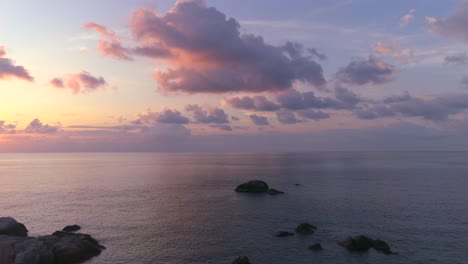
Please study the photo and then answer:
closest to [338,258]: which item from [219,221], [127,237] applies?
[219,221]

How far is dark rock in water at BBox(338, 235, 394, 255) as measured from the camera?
5083 cm

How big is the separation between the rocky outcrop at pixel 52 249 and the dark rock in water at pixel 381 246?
133 feet

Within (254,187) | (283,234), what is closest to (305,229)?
(283,234)

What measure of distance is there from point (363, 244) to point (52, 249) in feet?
142

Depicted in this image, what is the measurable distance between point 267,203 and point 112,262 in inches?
2006

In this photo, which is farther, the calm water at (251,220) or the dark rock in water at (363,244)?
the dark rock in water at (363,244)

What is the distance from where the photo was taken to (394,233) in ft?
196

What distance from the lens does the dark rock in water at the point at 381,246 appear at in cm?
4990

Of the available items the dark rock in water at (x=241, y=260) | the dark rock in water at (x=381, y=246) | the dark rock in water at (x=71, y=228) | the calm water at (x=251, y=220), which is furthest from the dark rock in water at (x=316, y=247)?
the dark rock in water at (x=71, y=228)

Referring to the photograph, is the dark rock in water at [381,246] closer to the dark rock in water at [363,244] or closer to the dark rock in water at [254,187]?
the dark rock in water at [363,244]

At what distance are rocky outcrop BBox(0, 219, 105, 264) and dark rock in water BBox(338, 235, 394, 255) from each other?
36709 mm

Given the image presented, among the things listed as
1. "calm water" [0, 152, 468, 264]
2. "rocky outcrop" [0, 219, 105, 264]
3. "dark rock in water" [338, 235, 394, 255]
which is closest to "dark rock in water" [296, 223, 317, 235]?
"calm water" [0, 152, 468, 264]

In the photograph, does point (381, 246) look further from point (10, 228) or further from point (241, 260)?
point (10, 228)

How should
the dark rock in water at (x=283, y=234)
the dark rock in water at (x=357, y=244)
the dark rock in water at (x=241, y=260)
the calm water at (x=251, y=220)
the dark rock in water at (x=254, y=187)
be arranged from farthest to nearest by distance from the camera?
the dark rock in water at (x=254, y=187)
the dark rock in water at (x=283, y=234)
the dark rock in water at (x=357, y=244)
the calm water at (x=251, y=220)
the dark rock in water at (x=241, y=260)
